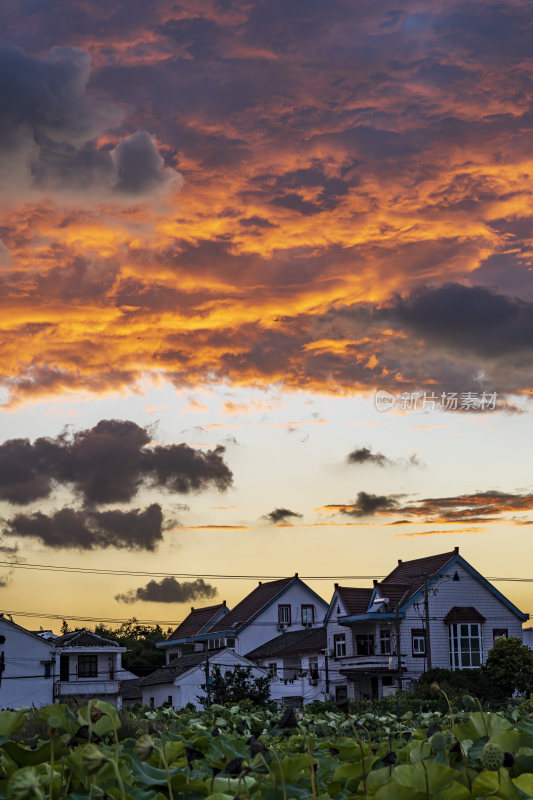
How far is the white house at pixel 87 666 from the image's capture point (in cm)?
6000

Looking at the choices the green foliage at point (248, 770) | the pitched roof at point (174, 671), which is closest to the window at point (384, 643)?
the pitched roof at point (174, 671)

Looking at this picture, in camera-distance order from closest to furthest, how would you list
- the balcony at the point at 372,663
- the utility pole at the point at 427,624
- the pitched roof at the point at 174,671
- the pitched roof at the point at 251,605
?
the utility pole at the point at 427,624, the balcony at the point at 372,663, the pitched roof at the point at 174,671, the pitched roof at the point at 251,605

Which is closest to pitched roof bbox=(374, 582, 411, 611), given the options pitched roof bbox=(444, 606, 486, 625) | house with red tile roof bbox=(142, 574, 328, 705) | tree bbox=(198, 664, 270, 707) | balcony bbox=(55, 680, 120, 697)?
pitched roof bbox=(444, 606, 486, 625)

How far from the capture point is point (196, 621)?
77062 mm

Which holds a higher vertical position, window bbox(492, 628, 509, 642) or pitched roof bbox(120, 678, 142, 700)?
window bbox(492, 628, 509, 642)

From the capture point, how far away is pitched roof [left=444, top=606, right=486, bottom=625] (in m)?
55.4

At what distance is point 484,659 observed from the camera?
182ft

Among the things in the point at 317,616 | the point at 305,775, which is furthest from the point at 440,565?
the point at 305,775

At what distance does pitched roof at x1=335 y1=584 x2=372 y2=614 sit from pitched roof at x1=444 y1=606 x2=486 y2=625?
5418 mm

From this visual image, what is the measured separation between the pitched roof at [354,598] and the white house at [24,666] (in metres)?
19.9

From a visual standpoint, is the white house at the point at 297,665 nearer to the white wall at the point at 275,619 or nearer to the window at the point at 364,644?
the white wall at the point at 275,619

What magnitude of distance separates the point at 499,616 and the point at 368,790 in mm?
57972

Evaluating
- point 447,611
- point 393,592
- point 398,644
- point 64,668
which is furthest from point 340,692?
point 64,668

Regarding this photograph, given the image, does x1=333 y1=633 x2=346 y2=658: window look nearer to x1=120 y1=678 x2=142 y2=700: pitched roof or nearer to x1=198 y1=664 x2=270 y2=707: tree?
x1=198 y1=664 x2=270 y2=707: tree
